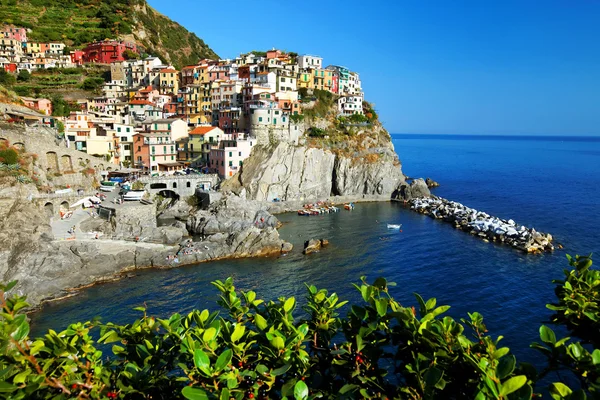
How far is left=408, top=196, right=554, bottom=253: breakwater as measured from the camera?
119ft

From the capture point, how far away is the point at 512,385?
427 centimetres

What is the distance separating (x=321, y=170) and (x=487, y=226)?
80.9ft

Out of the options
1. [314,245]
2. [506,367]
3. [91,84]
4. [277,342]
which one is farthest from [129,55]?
[506,367]

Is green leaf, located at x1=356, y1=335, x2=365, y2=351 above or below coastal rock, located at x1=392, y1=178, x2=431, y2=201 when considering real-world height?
above

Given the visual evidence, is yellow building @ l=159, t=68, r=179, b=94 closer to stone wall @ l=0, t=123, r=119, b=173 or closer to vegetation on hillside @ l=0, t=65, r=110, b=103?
vegetation on hillside @ l=0, t=65, r=110, b=103

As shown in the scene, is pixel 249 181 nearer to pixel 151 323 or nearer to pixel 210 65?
pixel 210 65

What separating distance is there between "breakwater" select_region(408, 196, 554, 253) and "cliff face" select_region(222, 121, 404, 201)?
8401 mm

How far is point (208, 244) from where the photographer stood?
3506 cm

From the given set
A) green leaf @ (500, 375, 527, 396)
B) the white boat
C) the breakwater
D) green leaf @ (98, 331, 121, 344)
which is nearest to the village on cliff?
the white boat

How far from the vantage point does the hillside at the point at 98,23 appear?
87.5 metres

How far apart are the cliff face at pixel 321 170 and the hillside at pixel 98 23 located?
199ft

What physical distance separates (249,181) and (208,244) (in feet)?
59.8

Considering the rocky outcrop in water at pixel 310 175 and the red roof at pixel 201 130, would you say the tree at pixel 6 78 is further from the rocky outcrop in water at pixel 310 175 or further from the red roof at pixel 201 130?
the rocky outcrop in water at pixel 310 175

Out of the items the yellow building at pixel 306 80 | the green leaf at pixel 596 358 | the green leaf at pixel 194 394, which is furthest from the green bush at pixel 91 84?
the green leaf at pixel 596 358
